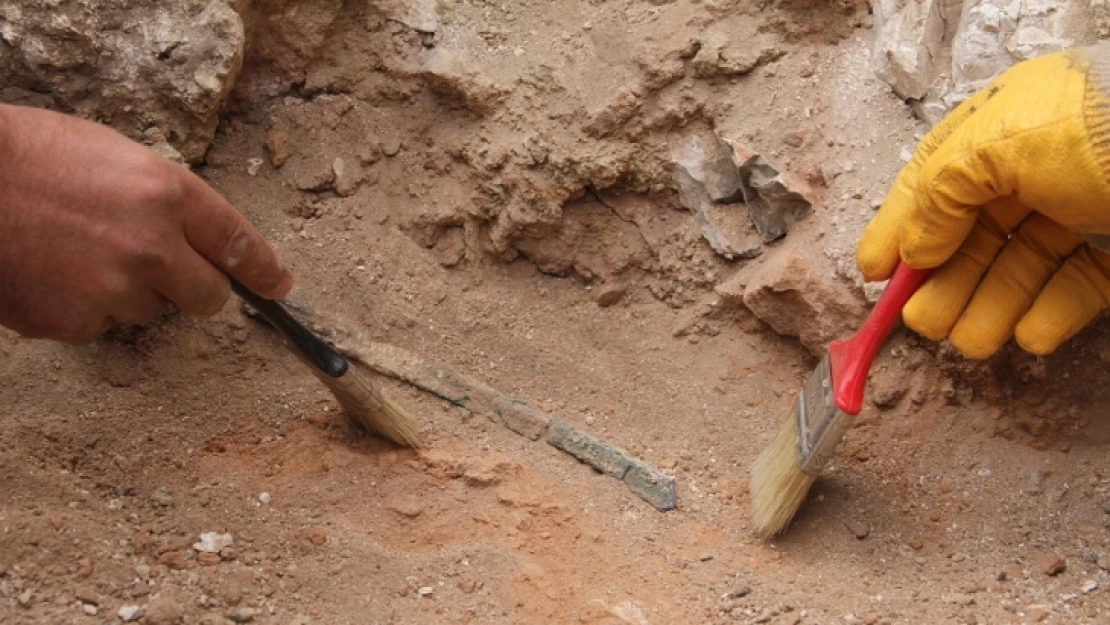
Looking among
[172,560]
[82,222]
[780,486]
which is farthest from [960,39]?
[172,560]

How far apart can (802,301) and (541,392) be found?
0.63 m

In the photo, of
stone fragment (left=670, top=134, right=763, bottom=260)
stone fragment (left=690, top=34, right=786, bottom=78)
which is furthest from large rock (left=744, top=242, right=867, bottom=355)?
stone fragment (left=690, top=34, right=786, bottom=78)

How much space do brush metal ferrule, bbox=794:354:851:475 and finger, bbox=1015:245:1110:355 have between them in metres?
0.36

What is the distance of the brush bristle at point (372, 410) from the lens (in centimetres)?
213

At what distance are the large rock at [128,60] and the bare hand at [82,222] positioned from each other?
0.53 metres

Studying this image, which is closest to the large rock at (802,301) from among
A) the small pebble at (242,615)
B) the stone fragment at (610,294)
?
the stone fragment at (610,294)

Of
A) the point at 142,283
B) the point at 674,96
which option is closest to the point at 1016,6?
the point at 674,96

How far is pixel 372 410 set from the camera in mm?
2188

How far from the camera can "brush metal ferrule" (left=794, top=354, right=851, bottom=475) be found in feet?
6.75

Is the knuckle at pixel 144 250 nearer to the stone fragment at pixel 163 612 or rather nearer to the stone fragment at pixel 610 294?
the stone fragment at pixel 163 612

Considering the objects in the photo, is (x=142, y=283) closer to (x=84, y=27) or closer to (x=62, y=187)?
(x=62, y=187)

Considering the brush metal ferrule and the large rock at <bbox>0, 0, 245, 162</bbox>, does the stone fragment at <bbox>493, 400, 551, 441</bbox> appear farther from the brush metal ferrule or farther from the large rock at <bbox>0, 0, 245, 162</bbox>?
the large rock at <bbox>0, 0, 245, 162</bbox>

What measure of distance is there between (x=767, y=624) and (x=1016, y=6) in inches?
51.9

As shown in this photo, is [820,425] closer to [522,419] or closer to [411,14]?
[522,419]
